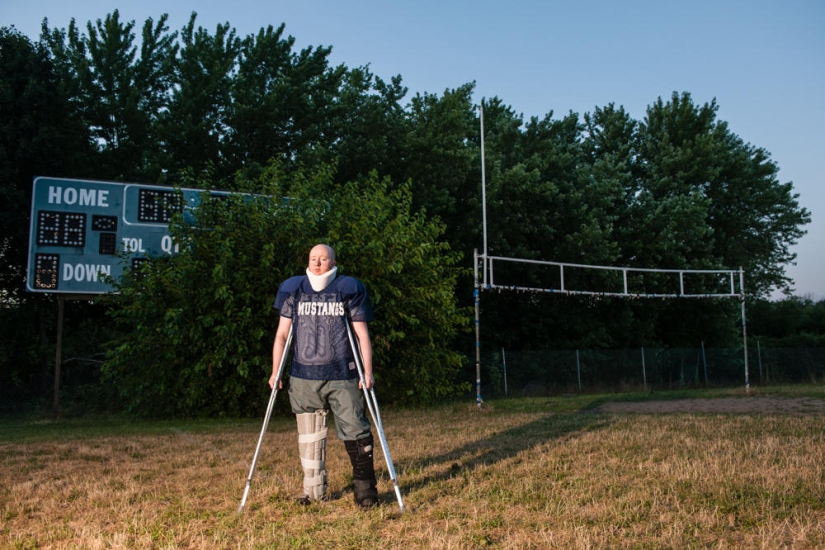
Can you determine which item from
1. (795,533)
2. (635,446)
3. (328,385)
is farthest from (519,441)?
(795,533)

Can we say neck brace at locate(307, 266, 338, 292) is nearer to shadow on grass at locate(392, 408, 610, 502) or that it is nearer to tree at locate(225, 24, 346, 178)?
shadow on grass at locate(392, 408, 610, 502)

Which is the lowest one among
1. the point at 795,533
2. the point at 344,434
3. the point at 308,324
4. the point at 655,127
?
the point at 795,533

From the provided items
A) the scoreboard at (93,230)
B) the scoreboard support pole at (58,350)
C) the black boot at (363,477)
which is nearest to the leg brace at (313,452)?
the black boot at (363,477)

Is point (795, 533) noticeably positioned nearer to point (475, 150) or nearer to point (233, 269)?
point (233, 269)

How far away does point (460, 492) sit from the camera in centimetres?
578

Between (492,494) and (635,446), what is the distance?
3001 mm

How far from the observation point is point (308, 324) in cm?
567

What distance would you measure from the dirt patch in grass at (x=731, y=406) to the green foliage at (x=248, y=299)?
169 inches

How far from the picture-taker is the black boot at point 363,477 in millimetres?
5414

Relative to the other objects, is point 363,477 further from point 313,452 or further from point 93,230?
point 93,230

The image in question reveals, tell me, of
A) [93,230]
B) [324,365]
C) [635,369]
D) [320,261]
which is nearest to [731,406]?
[635,369]

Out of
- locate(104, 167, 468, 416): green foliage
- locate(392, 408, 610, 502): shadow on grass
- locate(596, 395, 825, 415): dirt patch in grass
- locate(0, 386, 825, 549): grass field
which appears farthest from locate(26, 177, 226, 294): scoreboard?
locate(596, 395, 825, 415): dirt patch in grass

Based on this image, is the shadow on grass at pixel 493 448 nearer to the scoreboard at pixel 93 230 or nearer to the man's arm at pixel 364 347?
the man's arm at pixel 364 347

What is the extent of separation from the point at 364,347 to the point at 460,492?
52.9 inches
